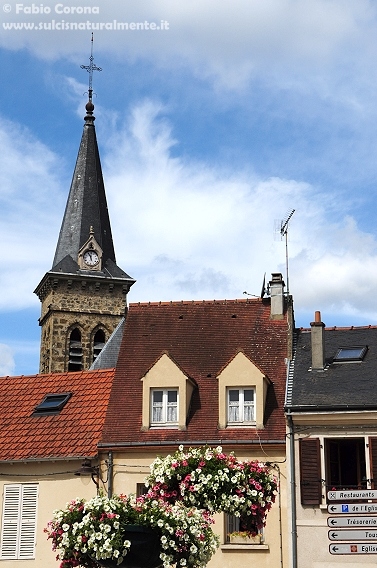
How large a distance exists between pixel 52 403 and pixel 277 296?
698cm

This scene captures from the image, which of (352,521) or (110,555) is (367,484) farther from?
(110,555)

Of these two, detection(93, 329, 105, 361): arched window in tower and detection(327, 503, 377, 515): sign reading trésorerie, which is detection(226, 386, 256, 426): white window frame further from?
detection(93, 329, 105, 361): arched window in tower

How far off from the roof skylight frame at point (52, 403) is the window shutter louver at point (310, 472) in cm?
711

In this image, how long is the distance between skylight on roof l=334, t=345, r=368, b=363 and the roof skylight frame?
24.7 ft

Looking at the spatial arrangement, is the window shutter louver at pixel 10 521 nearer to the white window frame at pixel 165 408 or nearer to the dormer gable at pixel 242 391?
the white window frame at pixel 165 408

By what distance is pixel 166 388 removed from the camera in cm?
2467

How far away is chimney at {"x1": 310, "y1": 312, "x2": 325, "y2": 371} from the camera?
25.2 metres

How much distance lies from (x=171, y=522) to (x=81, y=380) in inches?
552

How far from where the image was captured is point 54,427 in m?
25.3

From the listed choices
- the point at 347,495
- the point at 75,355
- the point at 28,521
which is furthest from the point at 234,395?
the point at 75,355

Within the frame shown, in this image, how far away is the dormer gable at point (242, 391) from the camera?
24109 millimetres

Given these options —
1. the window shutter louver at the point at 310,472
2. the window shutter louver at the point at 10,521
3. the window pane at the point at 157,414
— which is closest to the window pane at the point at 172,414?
the window pane at the point at 157,414

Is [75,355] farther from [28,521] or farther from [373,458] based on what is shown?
[373,458]

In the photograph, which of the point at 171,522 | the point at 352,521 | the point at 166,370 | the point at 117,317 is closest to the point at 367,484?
the point at 166,370
